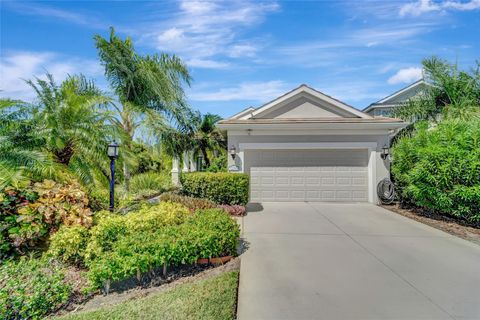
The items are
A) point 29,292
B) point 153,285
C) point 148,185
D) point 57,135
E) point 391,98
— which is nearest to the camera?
point 29,292

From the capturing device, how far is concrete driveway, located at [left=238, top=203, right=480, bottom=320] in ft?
9.73

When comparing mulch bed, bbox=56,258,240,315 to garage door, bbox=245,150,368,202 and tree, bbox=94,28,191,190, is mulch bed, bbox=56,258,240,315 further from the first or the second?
tree, bbox=94,28,191,190

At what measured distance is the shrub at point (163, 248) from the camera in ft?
11.4

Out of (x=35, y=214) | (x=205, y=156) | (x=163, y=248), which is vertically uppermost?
(x=205, y=156)

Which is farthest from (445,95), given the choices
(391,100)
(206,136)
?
(206,136)

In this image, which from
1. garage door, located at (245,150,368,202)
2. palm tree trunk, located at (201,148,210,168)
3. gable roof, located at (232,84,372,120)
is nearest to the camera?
garage door, located at (245,150,368,202)

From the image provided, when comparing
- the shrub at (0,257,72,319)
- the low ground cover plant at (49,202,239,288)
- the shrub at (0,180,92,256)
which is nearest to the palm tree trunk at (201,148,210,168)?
the shrub at (0,180,92,256)

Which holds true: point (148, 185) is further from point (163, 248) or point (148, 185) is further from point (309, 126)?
point (163, 248)

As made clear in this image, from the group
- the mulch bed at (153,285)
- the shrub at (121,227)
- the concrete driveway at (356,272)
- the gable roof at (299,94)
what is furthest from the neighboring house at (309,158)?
the mulch bed at (153,285)

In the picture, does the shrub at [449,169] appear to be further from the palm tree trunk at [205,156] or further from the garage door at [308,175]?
the palm tree trunk at [205,156]

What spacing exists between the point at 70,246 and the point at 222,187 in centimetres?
496

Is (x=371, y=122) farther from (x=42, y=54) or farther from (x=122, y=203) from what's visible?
(x=42, y=54)

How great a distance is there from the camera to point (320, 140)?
1032 centimetres

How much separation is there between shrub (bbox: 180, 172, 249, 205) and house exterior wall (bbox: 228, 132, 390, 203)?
164 centimetres
